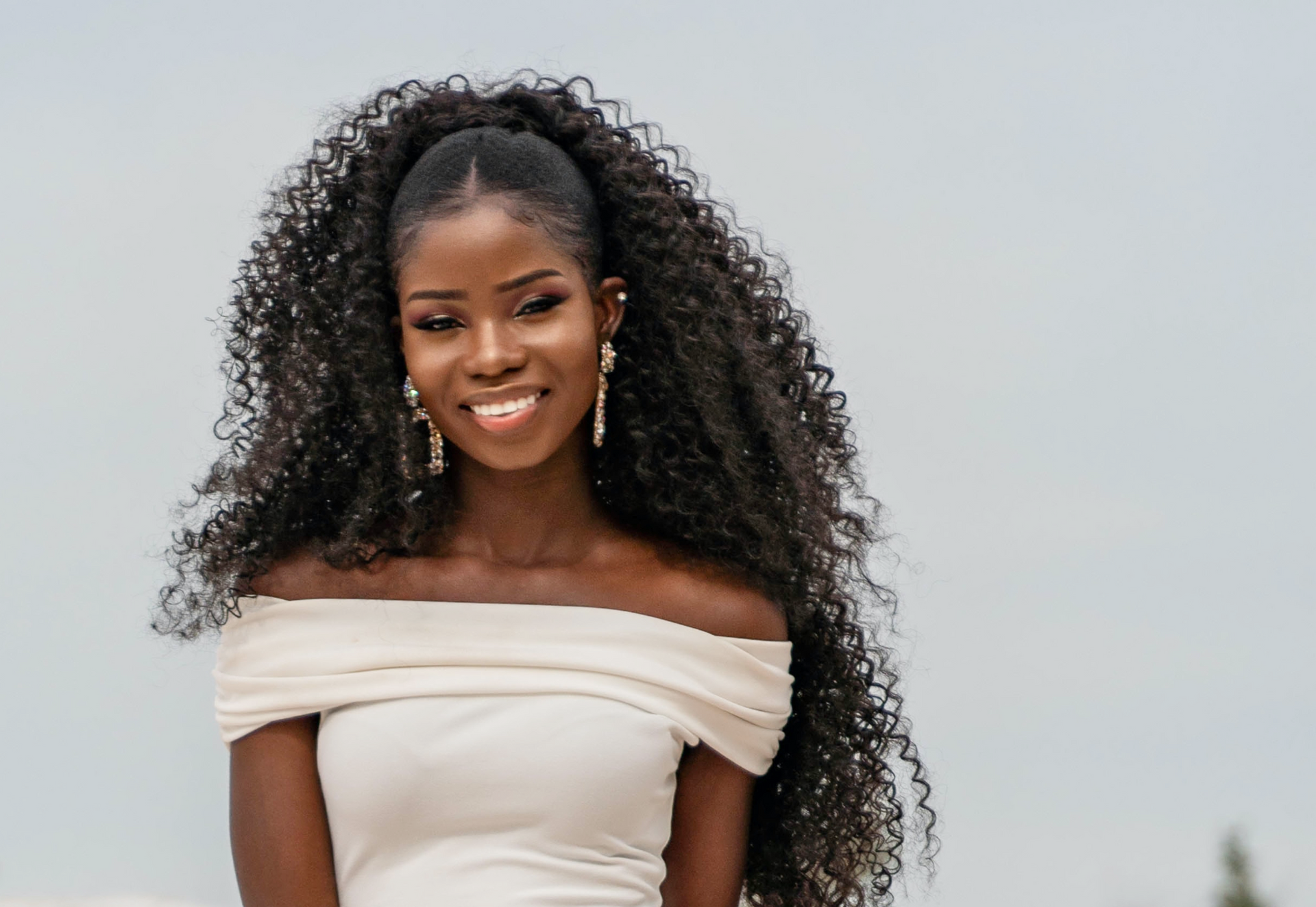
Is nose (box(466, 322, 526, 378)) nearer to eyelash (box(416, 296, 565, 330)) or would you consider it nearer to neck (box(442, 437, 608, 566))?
eyelash (box(416, 296, 565, 330))

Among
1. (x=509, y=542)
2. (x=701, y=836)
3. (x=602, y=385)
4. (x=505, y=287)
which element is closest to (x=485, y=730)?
(x=509, y=542)

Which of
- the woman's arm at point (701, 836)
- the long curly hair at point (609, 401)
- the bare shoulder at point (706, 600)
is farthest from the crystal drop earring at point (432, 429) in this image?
the woman's arm at point (701, 836)

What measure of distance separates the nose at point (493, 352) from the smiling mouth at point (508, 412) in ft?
0.15

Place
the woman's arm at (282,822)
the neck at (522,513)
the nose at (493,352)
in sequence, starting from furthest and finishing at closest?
1. the neck at (522,513)
2. the woman's arm at (282,822)
3. the nose at (493,352)

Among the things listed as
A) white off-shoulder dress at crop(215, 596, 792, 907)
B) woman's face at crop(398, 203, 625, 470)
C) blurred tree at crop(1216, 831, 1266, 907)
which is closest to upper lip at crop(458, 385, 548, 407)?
woman's face at crop(398, 203, 625, 470)

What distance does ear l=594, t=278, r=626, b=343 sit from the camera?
2510 millimetres

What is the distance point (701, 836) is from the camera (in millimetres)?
2615

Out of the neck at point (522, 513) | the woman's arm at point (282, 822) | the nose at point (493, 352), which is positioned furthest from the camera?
the neck at point (522, 513)

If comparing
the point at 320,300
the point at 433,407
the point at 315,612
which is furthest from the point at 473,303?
the point at 315,612

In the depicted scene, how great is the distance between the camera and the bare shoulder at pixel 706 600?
2.61 metres

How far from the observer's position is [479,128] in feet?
8.23

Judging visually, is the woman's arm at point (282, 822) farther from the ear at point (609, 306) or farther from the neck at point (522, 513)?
the ear at point (609, 306)

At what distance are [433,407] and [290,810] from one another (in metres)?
0.61

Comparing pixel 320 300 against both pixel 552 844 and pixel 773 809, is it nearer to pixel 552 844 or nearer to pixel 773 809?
pixel 552 844
